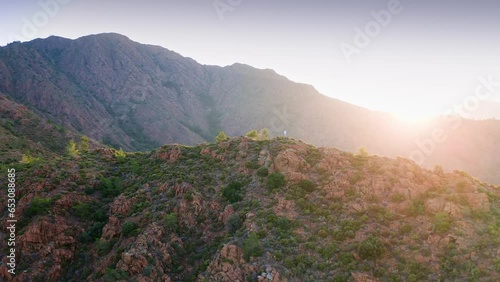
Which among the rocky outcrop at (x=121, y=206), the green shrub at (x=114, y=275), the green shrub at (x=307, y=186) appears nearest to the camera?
the green shrub at (x=114, y=275)

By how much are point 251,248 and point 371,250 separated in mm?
11165

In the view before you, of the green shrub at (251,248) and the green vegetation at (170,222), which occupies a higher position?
the green shrub at (251,248)

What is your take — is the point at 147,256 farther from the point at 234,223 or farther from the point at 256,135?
the point at 256,135

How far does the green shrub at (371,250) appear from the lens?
1192 inches

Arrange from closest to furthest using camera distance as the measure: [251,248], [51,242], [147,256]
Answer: [251,248] < [147,256] < [51,242]

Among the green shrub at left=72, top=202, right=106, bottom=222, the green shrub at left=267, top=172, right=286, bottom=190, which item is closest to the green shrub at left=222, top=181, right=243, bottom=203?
the green shrub at left=267, top=172, right=286, bottom=190

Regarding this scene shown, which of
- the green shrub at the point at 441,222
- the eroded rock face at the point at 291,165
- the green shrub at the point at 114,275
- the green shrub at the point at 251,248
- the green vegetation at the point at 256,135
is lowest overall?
the green shrub at the point at 114,275

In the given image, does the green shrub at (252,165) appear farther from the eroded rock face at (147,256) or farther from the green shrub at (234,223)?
the eroded rock face at (147,256)

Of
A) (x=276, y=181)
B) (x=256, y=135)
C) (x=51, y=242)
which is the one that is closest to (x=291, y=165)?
(x=276, y=181)

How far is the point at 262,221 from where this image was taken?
122ft

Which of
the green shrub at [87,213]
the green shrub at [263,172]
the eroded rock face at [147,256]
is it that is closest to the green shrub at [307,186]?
the green shrub at [263,172]

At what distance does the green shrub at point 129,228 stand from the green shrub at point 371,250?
25220 millimetres

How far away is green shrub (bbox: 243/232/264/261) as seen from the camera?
31.9 m

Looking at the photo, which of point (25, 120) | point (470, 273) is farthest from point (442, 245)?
point (25, 120)
